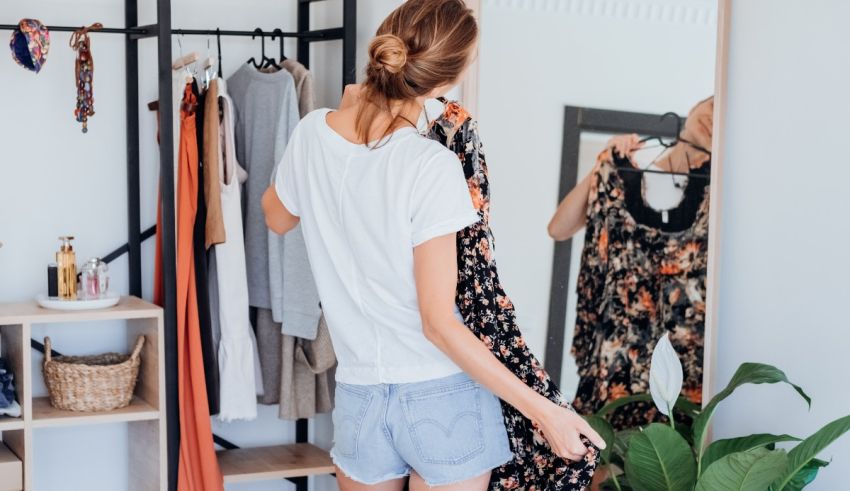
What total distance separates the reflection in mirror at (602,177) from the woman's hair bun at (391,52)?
3.01ft

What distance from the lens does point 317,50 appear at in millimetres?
3219

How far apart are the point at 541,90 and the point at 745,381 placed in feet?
3.23

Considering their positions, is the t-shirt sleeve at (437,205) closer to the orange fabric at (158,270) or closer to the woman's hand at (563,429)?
the woman's hand at (563,429)

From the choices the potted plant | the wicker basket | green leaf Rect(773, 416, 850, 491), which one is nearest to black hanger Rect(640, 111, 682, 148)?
the potted plant

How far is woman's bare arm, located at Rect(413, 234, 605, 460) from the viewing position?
165 cm

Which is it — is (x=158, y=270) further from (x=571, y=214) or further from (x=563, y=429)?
(x=563, y=429)

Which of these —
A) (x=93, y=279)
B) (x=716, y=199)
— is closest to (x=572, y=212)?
(x=716, y=199)

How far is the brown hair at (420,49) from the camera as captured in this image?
5.51ft

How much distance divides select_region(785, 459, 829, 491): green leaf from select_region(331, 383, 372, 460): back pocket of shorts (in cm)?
82

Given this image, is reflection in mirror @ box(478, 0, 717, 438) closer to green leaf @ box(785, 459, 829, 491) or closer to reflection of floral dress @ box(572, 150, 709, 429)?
reflection of floral dress @ box(572, 150, 709, 429)

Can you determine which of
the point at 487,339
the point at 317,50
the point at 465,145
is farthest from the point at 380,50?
the point at 317,50

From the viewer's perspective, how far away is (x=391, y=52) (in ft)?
5.46

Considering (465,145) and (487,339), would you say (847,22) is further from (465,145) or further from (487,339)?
(487,339)

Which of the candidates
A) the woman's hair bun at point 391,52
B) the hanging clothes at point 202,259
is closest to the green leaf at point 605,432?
the woman's hair bun at point 391,52
